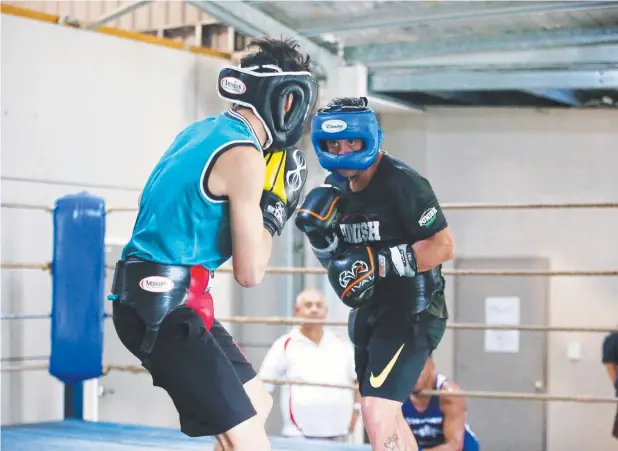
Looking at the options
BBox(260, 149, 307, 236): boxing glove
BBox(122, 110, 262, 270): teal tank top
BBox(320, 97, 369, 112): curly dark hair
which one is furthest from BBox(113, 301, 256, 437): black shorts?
BBox(320, 97, 369, 112): curly dark hair

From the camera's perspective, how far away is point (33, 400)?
4.45m

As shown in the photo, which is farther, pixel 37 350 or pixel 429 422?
pixel 37 350

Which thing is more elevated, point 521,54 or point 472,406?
point 521,54

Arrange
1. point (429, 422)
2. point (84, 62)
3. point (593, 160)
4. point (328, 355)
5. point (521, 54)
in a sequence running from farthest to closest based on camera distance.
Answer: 1. point (593, 160)
2. point (521, 54)
3. point (84, 62)
4. point (328, 355)
5. point (429, 422)

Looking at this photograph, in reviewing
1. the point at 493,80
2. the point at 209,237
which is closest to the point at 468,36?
the point at 493,80

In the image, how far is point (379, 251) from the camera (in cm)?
258

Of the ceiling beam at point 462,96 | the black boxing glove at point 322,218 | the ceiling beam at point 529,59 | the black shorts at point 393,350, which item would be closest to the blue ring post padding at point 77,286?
the black boxing glove at point 322,218

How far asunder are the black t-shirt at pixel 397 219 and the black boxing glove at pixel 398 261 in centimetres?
5

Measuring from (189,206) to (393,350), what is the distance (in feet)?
2.96

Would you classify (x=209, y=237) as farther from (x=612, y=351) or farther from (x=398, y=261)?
(x=612, y=351)

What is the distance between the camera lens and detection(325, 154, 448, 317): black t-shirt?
2.55 meters

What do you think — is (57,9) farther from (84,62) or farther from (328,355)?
(328,355)

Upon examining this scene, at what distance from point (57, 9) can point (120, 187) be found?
165 centimetres

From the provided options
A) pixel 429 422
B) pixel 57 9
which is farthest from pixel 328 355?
pixel 57 9
